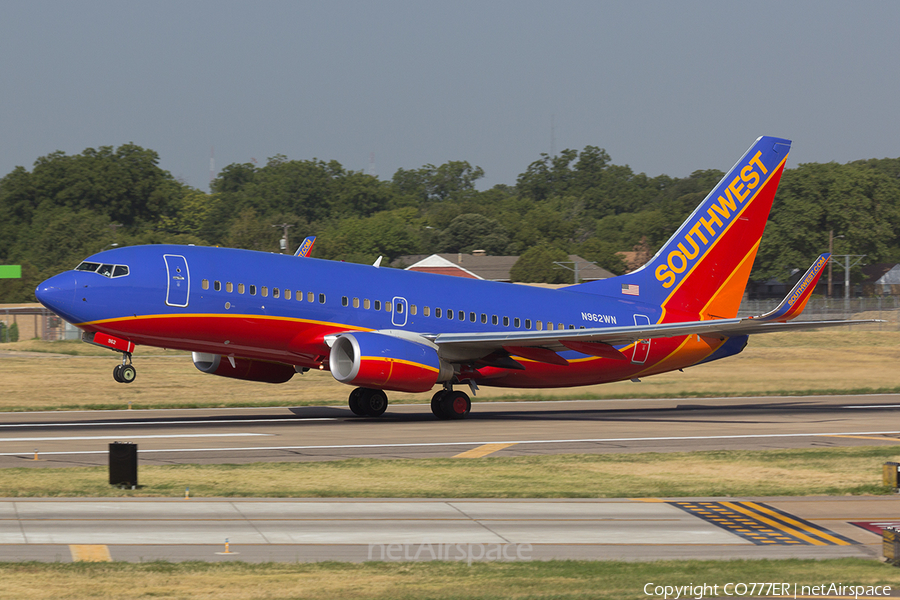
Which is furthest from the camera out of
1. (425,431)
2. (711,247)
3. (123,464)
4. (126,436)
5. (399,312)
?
(711,247)

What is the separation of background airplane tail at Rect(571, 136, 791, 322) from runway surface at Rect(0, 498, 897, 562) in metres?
20.4

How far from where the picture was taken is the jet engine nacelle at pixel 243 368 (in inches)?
A: 1312

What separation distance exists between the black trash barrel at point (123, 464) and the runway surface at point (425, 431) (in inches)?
153

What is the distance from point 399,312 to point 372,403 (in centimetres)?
375

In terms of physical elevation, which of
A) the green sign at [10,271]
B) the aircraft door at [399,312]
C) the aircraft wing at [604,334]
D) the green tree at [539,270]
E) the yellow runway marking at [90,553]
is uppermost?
the green tree at [539,270]

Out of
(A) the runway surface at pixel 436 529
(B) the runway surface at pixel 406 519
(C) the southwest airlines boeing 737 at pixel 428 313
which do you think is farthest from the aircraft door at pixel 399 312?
(A) the runway surface at pixel 436 529

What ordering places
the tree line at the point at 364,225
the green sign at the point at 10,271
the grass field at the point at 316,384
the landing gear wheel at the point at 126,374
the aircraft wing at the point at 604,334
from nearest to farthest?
1. the landing gear wheel at the point at 126,374
2. the aircraft wing at the point at 604,334
3. the grass field at the point at 316,384
4. the green sign at the point at 10,271
5. the tree line at the point at 364,225

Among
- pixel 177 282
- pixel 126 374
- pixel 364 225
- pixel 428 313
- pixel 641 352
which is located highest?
pixel 364 225

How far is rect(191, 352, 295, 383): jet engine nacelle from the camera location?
109 ft

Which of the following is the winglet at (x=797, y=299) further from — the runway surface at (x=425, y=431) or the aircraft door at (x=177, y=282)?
the aircraft door at (x=177, y=282)

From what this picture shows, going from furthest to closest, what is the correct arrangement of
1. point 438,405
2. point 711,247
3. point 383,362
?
point 711,247, point 438,405, point 383,362

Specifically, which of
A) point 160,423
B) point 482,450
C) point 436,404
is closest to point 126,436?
point 160,423

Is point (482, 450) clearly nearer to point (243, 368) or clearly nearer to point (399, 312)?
point (399, 312)

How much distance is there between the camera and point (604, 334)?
32.1 m
